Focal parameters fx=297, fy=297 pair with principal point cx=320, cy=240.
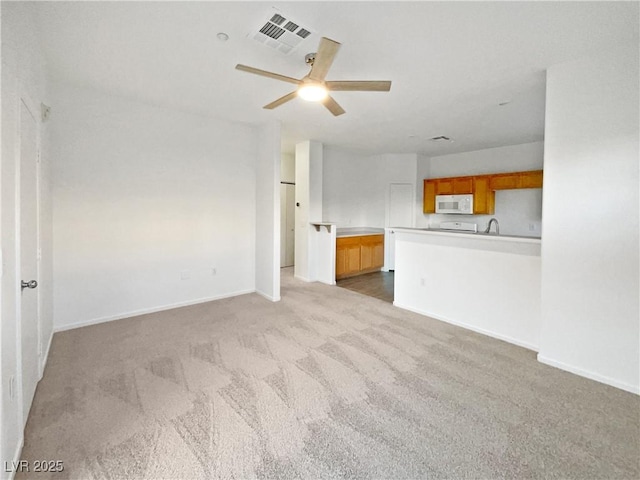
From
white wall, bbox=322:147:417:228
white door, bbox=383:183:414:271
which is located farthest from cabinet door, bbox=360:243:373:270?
white wall, bbox=322:147:417:228

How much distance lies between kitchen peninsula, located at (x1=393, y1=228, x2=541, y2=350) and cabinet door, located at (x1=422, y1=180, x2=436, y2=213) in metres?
2.87

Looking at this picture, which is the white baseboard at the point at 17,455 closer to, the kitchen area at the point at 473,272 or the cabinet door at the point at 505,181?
the kitchen area at the point at 473,272

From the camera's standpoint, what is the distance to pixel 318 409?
206 cm

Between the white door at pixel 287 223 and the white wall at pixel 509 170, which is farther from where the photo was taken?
the white door at pixel 287 223

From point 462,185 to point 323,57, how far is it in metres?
5.10

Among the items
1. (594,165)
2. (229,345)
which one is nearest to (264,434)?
(229,345)

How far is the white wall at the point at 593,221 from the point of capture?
229 cm

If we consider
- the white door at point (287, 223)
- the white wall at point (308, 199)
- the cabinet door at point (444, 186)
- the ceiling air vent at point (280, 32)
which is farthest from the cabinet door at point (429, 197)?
the ceiling air vent at point (280, 32)

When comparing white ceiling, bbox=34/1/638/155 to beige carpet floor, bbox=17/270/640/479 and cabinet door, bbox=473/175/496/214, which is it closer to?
cabinet door, bbox=473/175/496/214

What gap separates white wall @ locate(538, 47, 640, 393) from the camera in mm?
2285

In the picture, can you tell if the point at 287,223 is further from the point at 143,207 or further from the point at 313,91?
the point at 313,91

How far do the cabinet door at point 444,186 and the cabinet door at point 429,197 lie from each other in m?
0.11

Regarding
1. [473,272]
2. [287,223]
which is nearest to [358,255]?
[287,223]

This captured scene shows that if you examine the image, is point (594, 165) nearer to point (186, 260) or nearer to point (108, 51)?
point (108, 51)
